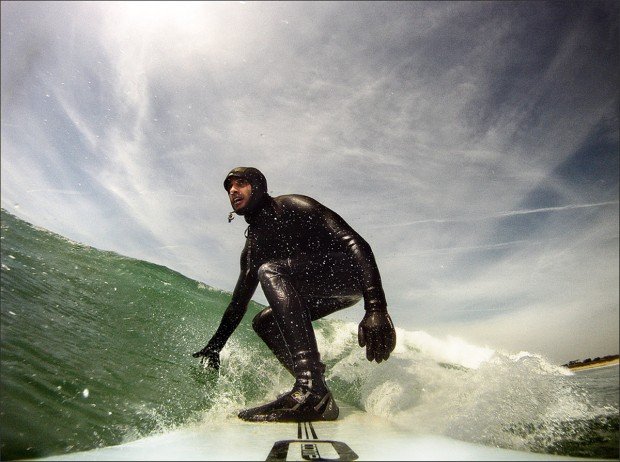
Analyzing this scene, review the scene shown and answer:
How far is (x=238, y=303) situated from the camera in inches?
102

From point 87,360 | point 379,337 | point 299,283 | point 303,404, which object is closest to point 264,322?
point 299,283

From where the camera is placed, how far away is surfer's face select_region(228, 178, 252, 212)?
7.50ft

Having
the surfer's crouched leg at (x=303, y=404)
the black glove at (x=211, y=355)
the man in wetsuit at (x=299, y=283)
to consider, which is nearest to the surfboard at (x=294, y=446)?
the surfer's crouched leg at (x=303, y=404)

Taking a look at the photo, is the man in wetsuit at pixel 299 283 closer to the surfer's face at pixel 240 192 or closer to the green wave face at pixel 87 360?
the surfer's face at pixel 240 192

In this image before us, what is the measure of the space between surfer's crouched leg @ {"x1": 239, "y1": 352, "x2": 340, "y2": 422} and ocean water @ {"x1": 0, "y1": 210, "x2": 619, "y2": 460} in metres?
0.40

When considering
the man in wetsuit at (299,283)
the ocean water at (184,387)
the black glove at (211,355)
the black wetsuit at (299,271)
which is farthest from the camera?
the black glove at (211,355)

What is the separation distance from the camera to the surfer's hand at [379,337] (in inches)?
71.7

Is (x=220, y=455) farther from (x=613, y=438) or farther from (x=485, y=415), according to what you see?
(x=613, y=438)

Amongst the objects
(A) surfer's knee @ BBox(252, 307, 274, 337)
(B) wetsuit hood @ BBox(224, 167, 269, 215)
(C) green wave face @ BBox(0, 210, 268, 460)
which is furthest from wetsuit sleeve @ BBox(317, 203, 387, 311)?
(C) green wave face @ BBox(0, 210, 268, 460)

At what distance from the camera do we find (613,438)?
1.25 meters

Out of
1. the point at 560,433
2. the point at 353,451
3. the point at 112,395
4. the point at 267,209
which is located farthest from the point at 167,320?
the point at 560,433

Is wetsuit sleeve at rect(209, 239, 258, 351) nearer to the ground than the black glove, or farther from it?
farther from it

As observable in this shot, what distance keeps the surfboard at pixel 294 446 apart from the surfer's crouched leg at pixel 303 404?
0.04 m

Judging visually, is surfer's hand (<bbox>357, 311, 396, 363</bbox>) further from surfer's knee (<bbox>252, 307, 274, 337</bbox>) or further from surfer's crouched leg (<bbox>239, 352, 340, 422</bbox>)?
surfer's knee (<bbox>252, 307, 274, 337</bbox>)
